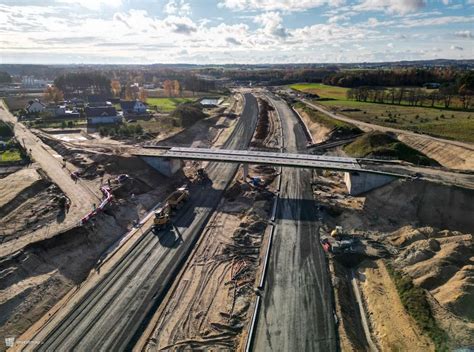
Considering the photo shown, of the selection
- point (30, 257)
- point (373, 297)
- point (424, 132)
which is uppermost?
point (424, 132)

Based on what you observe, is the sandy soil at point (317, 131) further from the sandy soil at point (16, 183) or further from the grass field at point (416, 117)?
the sandy soil at point (16, 183)

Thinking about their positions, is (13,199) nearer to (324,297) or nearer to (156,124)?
(324,297)

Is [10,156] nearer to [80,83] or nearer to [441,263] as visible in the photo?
[441,263]

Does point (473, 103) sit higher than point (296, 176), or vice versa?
point (473, 103)

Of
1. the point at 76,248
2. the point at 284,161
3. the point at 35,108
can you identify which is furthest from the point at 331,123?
the point at 35,108

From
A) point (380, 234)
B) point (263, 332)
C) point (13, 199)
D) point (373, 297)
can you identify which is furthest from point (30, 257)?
point (380, 234)

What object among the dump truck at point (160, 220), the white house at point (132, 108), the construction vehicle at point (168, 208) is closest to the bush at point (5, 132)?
the white house at point (132, 108)

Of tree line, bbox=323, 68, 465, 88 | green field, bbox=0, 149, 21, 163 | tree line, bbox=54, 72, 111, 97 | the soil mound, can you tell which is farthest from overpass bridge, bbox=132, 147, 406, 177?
tree line, bbox=323, 68, 465, 88
